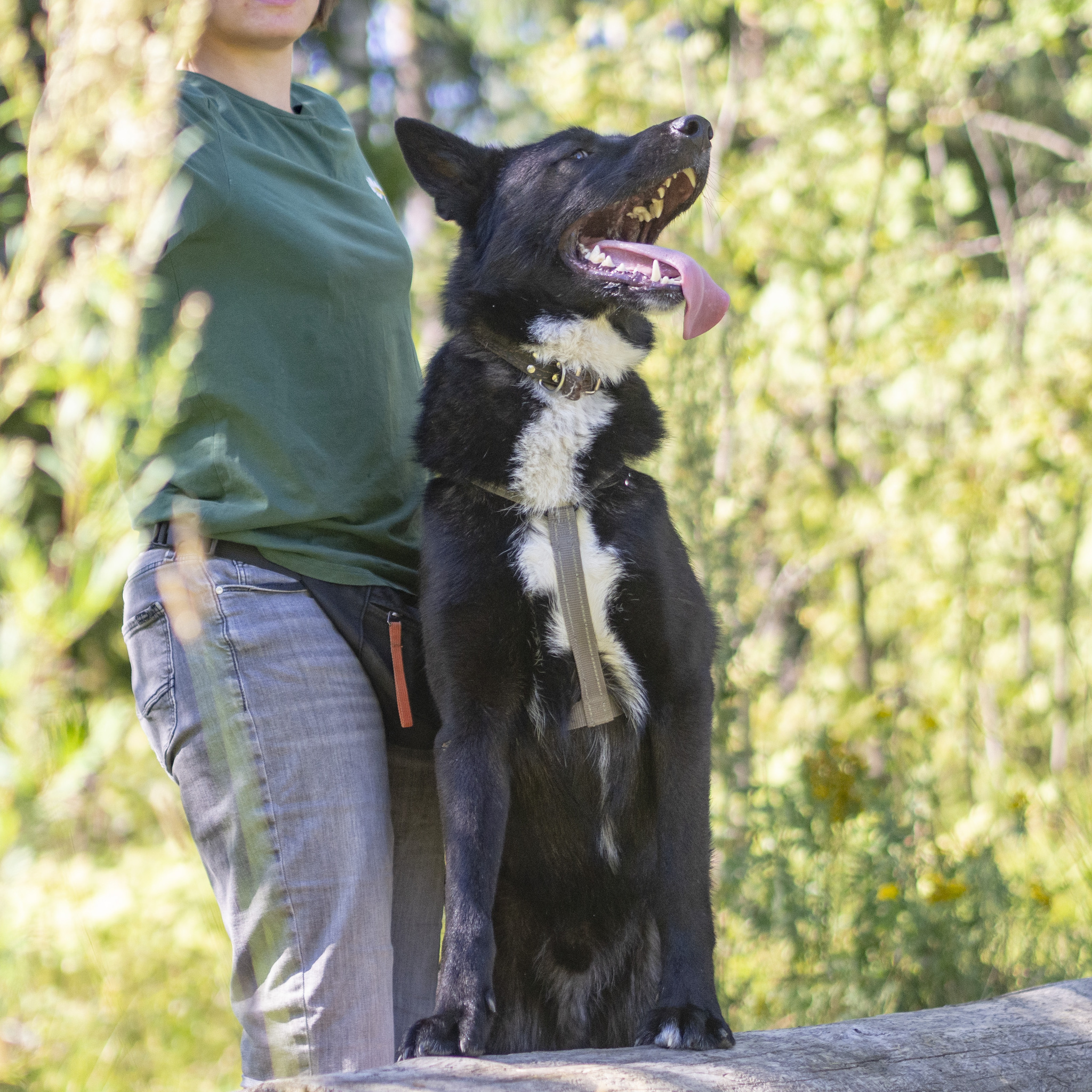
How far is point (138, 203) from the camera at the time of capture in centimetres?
92

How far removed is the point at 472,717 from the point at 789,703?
3.02 m

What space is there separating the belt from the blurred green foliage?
0.94 meters

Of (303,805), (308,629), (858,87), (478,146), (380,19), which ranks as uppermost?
(380,19)

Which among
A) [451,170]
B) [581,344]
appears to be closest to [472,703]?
[581,344]

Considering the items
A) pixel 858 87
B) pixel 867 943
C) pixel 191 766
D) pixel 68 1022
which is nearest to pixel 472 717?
pixel 191 766

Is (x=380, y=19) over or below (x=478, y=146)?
over

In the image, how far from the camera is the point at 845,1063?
1.57m

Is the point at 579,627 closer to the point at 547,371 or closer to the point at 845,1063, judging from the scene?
the point at 547,371

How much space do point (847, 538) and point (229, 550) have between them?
3.34 m

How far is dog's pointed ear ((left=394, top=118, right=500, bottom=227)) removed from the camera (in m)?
2.38

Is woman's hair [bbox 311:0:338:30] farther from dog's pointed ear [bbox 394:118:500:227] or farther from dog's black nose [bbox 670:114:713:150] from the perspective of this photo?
dog's black nose [bbox 670:114:713:150]

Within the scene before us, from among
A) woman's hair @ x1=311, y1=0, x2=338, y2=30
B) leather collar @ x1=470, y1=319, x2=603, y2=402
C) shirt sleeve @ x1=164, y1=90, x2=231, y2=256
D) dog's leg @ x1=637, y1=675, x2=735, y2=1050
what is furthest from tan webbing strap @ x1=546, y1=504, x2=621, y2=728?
woman's hair @ x1=311, y1=0, x2=338, y2=30

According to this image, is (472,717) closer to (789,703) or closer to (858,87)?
(789,703)

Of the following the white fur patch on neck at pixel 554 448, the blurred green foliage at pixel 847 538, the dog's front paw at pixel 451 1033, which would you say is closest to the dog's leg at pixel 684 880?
the dog's front paw at pixel 451 1033
